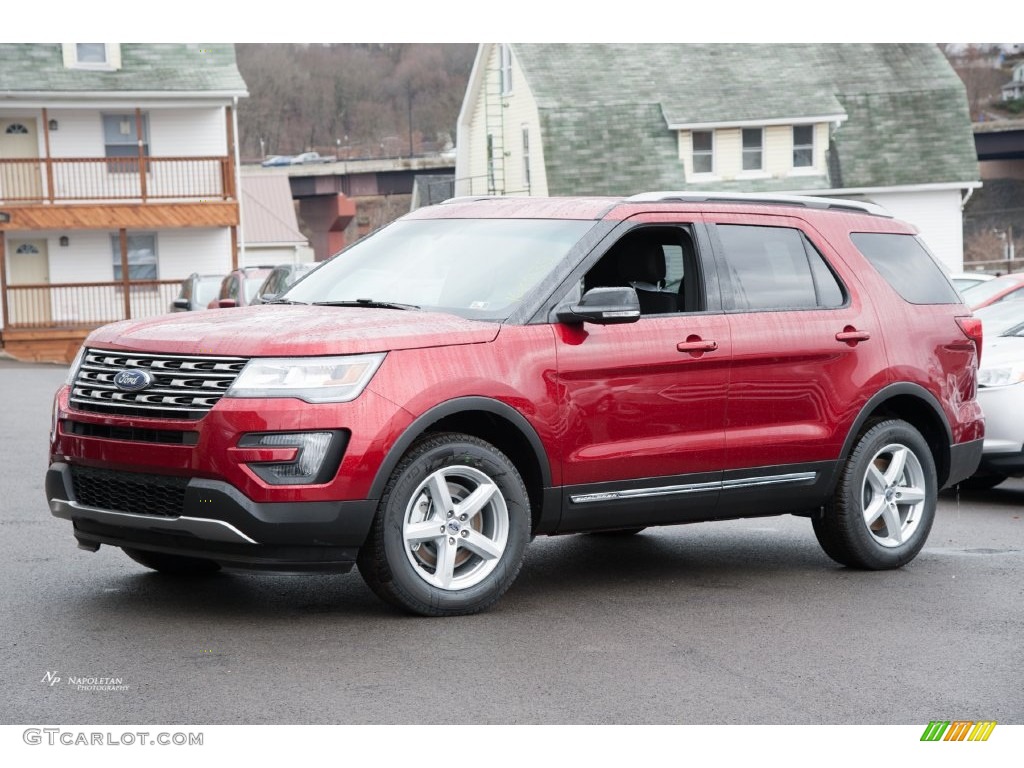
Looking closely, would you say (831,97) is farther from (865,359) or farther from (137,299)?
(865,359)

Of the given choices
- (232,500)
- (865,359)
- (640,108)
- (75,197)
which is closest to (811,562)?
(865,359)

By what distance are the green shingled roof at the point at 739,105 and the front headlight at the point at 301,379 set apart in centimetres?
4172

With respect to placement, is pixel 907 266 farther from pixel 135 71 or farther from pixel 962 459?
pixel 135 71

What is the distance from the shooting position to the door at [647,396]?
7.19m

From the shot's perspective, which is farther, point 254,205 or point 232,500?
point 254,205

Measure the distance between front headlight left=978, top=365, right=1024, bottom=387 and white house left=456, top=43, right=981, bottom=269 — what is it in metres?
36.8

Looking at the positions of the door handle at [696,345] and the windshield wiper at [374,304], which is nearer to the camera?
the windshield wiper at [374,304]

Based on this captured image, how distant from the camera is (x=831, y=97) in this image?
50.2 meters

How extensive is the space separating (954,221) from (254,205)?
1262 inches

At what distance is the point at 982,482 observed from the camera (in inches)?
484

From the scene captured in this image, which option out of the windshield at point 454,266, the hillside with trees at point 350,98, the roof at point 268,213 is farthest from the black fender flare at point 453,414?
the hillside with trees at point 350,98

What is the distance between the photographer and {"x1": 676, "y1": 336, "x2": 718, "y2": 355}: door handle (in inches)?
296

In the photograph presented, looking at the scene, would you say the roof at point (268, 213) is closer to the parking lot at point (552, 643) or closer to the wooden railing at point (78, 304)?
the wooden railing at point (78, 304)

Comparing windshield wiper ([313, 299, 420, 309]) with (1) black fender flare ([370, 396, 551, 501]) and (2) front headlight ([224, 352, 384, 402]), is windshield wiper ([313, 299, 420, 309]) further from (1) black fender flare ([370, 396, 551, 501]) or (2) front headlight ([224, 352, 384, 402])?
(2) front headlight ([224, 352, 384, 402])
